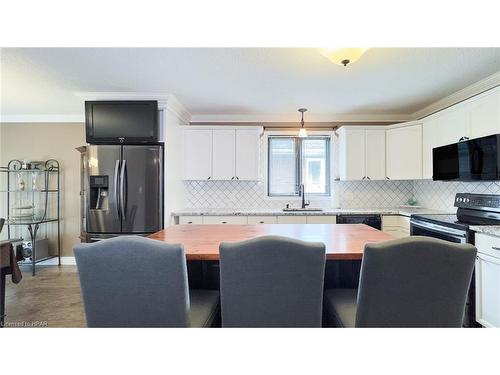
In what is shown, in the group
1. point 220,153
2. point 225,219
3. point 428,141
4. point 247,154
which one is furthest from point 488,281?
point 220,153

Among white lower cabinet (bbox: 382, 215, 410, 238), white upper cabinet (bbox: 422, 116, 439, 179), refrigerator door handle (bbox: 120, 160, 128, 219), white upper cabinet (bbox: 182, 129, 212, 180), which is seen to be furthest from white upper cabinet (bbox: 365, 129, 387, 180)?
refrigerator door handle (bbox: 120, 160, 128, 219)

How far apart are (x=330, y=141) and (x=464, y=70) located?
74.5 inches

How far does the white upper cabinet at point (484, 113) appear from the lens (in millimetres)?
2307

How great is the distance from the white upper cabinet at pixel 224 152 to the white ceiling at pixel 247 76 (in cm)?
39

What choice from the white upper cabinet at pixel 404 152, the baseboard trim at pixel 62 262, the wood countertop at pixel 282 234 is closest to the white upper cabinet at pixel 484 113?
the white upper cabinet at pixel 404 152

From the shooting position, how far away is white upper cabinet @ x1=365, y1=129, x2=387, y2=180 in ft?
12.4

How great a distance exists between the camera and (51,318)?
245 cm

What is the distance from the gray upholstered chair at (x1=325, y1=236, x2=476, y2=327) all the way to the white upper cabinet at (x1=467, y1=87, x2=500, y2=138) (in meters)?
2.02

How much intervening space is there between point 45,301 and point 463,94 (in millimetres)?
5284

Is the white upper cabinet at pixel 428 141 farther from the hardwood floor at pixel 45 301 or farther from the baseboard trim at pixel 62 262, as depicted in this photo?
the baseboard trim at pixel 62 262

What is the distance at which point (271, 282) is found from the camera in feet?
3.62

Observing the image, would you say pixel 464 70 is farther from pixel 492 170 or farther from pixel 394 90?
pixel 492 170

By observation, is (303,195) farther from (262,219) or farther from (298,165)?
(262,219)
